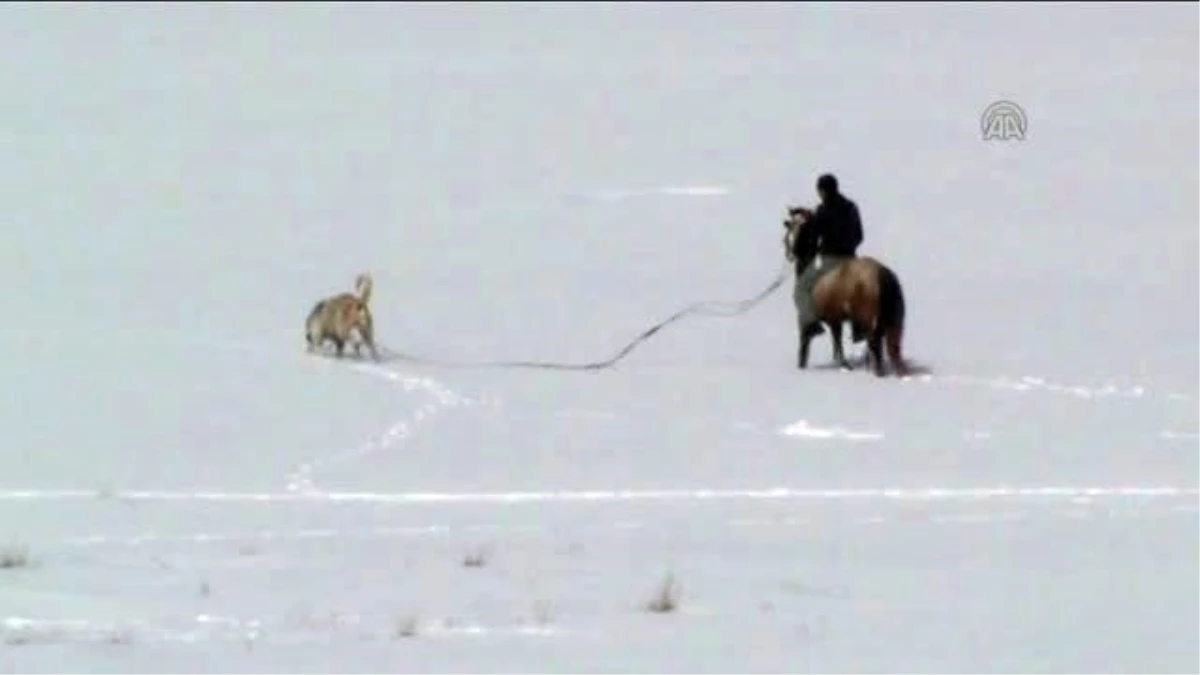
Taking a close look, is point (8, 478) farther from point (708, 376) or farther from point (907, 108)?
point (907, 108)

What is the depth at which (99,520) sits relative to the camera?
11.7 m

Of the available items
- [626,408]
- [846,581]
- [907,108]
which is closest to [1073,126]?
[907,108]

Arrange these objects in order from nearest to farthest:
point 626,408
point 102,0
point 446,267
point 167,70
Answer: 1. point 626,408
2. point 446,267
3. point 167,70
4. point 102,0

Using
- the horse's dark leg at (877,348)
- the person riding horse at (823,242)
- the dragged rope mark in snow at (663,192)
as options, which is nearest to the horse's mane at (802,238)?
the person riding horse at (823,242)

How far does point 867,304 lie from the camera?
1672 centimetres

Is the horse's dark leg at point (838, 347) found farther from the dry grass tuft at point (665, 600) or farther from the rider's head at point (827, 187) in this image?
the dry grass tuft at point (665, 600)

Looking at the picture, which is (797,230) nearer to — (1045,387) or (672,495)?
(1045,387)

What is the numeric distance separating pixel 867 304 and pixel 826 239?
72 cm

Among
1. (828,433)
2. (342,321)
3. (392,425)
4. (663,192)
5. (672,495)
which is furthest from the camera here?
(663,192)

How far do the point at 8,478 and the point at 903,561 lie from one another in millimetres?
4285

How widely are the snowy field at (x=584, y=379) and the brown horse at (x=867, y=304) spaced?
225mm

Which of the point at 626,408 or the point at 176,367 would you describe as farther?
the point at 176,367

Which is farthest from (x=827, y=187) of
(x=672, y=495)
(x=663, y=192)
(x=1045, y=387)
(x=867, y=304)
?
(x=663, y=192)

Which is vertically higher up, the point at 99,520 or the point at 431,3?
the point at 431,3
